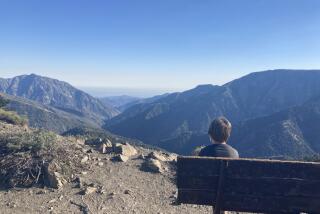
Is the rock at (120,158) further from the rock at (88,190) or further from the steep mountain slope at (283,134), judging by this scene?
the steep mountain slope at (283,134)

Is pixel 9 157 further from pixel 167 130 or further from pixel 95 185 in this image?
pixel 167 130

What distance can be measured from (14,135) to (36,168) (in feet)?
7.70

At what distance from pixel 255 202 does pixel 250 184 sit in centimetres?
22

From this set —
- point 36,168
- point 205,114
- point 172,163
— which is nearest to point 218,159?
point 36,168

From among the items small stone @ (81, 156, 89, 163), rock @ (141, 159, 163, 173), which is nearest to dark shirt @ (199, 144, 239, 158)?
rock @ (141, 159, 163, 173)

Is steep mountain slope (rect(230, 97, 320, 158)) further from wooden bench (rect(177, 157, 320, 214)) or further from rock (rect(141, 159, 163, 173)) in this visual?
wooden bench (rect(177, 157, 320, 214))

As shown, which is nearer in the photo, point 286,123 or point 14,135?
point 14,135

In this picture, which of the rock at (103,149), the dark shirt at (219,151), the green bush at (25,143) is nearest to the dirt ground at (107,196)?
the green bush at (25,143)

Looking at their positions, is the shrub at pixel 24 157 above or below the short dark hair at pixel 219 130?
below

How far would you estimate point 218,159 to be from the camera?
4496 mm

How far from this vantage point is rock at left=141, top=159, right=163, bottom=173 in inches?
467

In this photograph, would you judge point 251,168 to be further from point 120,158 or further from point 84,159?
point 120,158

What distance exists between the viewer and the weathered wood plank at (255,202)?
14.5 ft

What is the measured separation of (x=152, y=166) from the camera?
12.0 m
